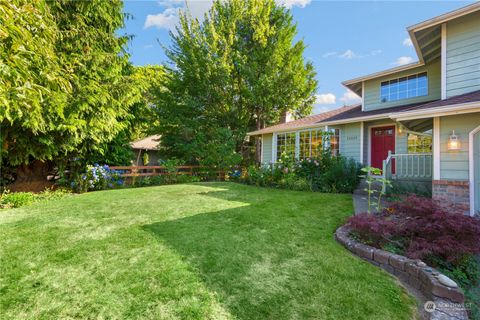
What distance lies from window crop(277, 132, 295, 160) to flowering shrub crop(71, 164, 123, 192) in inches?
304

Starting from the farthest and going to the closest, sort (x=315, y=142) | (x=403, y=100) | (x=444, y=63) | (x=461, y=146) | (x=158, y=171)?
(x=158, y=171), (x=315, y=142), (x=403, y=100), (x=444, y=63), (x=461, y=146)

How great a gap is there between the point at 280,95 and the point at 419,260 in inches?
560

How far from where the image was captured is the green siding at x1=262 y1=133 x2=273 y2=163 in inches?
538

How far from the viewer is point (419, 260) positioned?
2932 millimetres

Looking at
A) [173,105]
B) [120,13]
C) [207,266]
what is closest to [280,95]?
[173,105]

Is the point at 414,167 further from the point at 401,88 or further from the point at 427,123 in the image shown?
the point at 401,88

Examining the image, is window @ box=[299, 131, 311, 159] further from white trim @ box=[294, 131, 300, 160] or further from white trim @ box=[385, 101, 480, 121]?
white trim @ box=[385, 101, 480, 121]

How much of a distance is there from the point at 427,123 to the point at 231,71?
38.0 ft

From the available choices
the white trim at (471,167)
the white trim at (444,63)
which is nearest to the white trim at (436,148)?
the white trim at (471,167)

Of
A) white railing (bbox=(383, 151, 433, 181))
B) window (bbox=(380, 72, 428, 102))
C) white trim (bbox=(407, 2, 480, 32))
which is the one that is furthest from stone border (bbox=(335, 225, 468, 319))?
window (bbox=(380, 72, 428, 102))

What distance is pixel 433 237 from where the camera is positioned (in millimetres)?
3369

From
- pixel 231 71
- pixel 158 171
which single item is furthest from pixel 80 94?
pixel 231 71

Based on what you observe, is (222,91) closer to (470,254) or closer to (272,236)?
(272,236)

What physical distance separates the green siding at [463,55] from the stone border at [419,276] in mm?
5109
